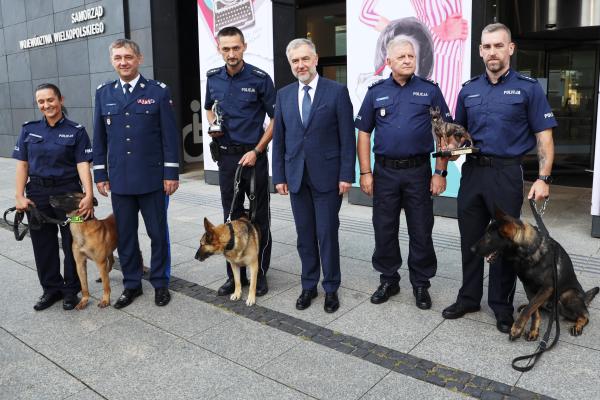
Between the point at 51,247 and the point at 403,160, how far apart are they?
2933mm

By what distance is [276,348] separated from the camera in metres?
3.50

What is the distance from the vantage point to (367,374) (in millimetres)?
3129

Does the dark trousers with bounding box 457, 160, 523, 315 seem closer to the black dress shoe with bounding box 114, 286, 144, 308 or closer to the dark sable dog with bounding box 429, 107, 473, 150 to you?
the dark sable dog with bounding box 429, 107, 473, 150

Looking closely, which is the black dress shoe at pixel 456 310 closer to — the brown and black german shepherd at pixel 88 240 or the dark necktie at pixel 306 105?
the dark necktie at pixel 306 105

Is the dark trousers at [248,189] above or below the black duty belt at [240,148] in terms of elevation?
below

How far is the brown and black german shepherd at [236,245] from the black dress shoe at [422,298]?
1308 millimetres

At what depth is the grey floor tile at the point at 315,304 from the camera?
13.1 ft

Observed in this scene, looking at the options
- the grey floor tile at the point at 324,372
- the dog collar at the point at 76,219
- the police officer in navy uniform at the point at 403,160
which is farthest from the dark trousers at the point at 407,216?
the dog collar at the point at 76,219

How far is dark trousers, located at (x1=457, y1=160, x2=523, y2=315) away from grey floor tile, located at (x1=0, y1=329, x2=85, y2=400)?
2.73 meters

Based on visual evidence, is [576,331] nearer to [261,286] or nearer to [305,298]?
[305,298]

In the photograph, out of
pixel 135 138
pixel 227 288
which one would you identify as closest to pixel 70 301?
pixel 227 288

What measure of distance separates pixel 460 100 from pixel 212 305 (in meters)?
2.52

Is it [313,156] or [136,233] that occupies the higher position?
[313,156]

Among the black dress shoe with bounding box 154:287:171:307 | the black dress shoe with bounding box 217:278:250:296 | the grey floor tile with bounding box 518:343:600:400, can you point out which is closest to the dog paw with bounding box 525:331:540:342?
the grey floor tile with bounding box 518:343:600:400
